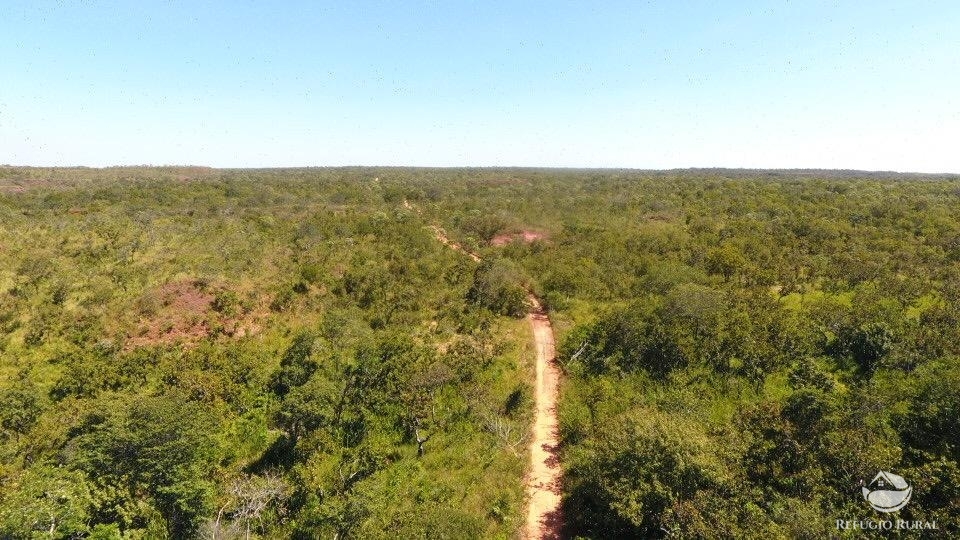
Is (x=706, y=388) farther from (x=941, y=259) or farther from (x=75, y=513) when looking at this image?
(x=941, y=259)

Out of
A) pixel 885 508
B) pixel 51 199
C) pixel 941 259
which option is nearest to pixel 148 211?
pixel 51 199

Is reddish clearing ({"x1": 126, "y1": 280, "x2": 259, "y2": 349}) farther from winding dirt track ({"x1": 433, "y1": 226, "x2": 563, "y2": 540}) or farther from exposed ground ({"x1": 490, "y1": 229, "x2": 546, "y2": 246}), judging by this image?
exposed ground ({"x1": 490, "y1": 229, "x2": 546, "y2": 246})

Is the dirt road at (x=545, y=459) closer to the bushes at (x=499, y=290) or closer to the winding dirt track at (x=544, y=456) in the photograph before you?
the winding dirt track at (x=544, y=456)

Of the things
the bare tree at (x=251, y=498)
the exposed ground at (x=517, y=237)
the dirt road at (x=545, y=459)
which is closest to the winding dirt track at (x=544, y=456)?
the dirt road at (x=545, y=459)

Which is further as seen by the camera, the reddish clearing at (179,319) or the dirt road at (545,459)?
the reddish clearing at (179,319)

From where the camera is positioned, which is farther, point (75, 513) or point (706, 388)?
point (706, 388)

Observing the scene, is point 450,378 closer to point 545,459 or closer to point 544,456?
point 544,456

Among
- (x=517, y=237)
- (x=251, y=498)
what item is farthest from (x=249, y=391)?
(x=517, y=237)
